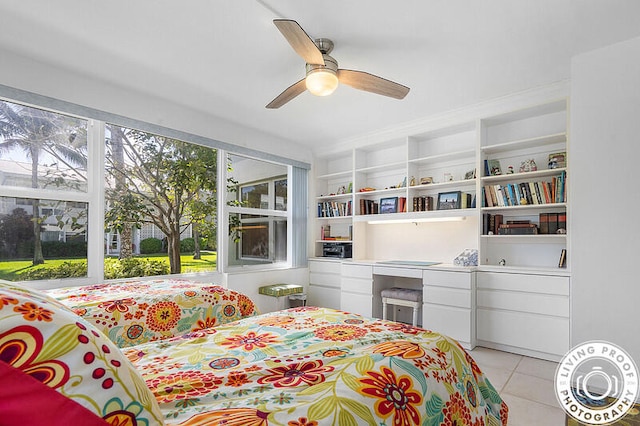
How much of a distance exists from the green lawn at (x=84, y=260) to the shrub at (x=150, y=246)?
0.05 meters

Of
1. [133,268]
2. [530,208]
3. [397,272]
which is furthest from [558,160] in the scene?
[133,268]

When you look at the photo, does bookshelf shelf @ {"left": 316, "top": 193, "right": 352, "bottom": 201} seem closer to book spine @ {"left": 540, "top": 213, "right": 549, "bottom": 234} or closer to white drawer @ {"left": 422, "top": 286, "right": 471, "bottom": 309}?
white drawer @ {"left": 422, "top": 286, "right": 471, "bottom": 309}

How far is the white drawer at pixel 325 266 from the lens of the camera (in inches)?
183

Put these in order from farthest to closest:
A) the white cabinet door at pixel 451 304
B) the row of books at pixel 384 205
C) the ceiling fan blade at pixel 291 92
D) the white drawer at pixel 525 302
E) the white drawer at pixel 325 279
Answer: the white drawer at pixel 325 279 → the row of books at pixel 384 205 → the white cabinet door at pixel 451 304 → the white drawer at pixel 525 302 → the ceiling fan blade at pixel 291 92

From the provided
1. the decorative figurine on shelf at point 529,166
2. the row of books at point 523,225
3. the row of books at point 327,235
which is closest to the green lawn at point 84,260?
the row of books at point 327,235

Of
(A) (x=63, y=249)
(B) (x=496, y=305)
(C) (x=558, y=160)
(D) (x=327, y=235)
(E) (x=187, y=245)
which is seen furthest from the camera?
(D) (x=327, y=235)

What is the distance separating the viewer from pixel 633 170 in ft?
7.64

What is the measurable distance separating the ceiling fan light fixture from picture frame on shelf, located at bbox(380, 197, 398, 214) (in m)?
2.25

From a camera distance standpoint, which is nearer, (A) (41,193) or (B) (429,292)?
(A) (41,193)

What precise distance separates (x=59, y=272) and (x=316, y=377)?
9.59 ft

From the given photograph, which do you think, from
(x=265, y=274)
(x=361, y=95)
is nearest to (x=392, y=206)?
(x=361, y=95)

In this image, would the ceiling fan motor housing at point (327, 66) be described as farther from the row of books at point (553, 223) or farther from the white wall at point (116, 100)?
the row of books at point (553, 223)

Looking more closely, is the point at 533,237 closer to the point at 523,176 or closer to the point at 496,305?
the point at 523,176

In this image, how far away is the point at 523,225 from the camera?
3256mm
